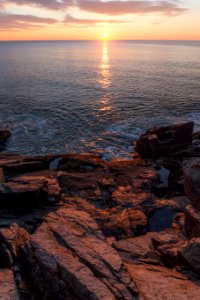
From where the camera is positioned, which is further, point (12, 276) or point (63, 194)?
point (63, 194)

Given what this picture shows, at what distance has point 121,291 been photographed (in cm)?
1073

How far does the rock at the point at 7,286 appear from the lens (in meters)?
10.3

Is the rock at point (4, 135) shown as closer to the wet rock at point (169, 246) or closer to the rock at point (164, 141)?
the rock at point (164, 141)

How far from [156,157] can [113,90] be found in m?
54.9

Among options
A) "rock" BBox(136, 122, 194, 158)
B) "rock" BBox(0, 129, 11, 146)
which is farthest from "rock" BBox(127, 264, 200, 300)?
"rock" BBox(0, 129, 11, 146)

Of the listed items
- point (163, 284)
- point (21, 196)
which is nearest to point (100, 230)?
point (163, 284)

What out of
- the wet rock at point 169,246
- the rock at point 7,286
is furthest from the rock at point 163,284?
the rock at point 7,286

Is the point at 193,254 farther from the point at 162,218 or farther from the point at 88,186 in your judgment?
the point at 88,186

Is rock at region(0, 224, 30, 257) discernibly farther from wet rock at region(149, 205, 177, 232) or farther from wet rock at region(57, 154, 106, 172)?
wet rock at region(57, 154, 106, 172)

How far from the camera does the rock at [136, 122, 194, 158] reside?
36.2m

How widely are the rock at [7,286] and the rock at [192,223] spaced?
9.61 meters

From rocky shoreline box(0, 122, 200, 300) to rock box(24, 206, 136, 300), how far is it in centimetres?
4

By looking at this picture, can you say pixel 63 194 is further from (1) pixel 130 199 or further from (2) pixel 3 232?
(2) pixel 3 232

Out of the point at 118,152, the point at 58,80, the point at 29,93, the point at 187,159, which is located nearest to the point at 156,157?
the point at 187,159
